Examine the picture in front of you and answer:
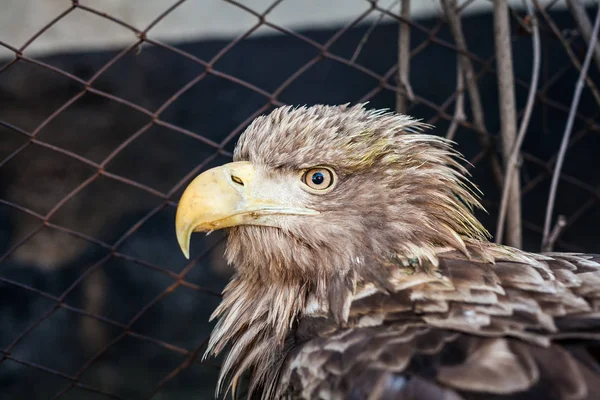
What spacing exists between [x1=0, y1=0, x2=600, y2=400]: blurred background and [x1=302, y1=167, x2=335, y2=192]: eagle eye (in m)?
2.53

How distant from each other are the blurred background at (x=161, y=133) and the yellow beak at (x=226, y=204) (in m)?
2.52

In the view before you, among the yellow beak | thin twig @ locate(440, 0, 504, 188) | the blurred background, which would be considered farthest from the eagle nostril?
the blurred background

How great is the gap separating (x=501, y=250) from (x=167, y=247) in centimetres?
355

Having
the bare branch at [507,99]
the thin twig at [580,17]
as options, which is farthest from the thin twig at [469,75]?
the thin twig at [580,17]

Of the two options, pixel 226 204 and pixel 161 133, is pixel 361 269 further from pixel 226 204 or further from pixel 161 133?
pixel 161 133

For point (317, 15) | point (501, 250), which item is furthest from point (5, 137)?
point (501, 250)

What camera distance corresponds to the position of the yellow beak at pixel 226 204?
5.74 feet

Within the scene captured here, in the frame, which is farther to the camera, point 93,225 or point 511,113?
point 93,225

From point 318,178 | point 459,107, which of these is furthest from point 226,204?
point 459,107

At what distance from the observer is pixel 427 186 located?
6.35 ft

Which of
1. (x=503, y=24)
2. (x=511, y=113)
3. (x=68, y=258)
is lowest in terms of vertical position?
(x=68, y=258)

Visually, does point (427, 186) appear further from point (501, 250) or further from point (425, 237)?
point (501, 250)

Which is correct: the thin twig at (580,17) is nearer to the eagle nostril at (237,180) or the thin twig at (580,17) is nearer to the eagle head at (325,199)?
the eagle head at (325,199)

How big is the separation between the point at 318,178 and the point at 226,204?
0.91ft
